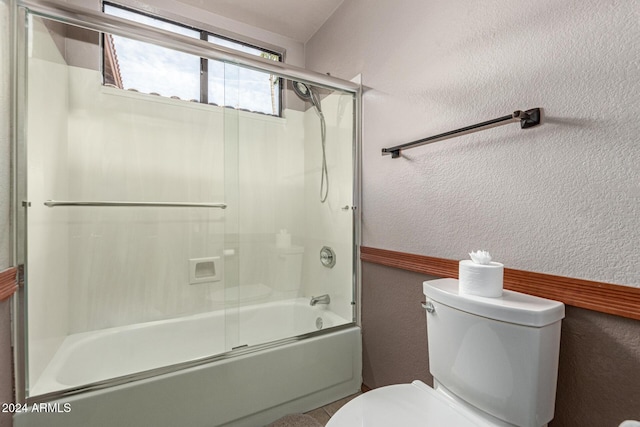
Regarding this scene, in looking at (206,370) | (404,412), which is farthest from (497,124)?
(206,370)

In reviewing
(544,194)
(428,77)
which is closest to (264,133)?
(428,77)

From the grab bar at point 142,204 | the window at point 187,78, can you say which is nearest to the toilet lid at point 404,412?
the grab bar at point 142,204

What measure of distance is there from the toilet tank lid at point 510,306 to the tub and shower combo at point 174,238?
0.89m

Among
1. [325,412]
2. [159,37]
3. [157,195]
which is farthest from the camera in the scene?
[157,195]

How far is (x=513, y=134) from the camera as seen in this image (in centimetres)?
104

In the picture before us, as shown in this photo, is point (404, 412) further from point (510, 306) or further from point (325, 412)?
point (325, 412)

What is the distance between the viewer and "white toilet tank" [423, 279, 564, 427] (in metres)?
0.81

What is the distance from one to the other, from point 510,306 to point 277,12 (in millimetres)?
2265

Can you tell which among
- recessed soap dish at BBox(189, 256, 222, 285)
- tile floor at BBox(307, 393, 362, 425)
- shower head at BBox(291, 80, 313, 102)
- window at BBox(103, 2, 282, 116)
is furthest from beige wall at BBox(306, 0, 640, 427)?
recessed soap dish at BBox(189, 256, 222, 285)

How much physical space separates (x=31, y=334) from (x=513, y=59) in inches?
84.7

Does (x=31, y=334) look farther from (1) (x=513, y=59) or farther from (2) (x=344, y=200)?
(1) (x=513, y=59)

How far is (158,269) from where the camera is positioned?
1.72 m

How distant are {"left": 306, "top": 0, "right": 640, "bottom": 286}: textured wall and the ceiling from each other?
555mm

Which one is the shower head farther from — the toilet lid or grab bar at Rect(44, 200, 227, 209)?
the toilet lid
